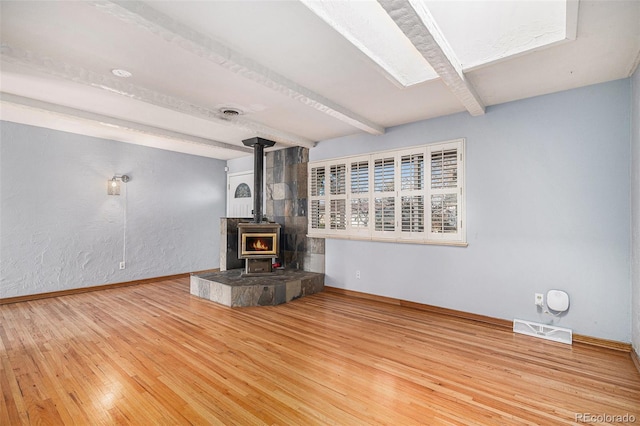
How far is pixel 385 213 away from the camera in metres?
4.49

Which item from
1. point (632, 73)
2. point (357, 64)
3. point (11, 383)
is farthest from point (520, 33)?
point (11, 383)

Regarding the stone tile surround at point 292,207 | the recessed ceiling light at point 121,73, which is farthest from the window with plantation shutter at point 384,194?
the recessed ceiling light at point 121,73

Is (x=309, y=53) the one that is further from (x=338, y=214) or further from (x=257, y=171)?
(x=257, y=171)

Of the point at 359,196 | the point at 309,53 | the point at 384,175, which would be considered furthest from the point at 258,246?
the point at 309,53

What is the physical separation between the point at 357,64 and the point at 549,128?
7.49 feet

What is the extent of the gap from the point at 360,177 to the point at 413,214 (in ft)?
3.50

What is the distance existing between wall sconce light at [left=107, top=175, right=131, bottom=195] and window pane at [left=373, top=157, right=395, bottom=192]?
4.50 meters

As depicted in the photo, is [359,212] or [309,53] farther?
[359,212]

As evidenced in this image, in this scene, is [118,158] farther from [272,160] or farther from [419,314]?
[419,314]

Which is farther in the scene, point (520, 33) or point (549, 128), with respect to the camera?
point (549, 128)

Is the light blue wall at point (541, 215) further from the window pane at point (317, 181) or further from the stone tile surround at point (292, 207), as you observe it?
the stone tile surround at point (292, 207)

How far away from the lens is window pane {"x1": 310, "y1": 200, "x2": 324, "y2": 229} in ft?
17.3

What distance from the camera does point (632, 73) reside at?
9.19 feet

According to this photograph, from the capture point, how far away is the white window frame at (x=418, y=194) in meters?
3.86
